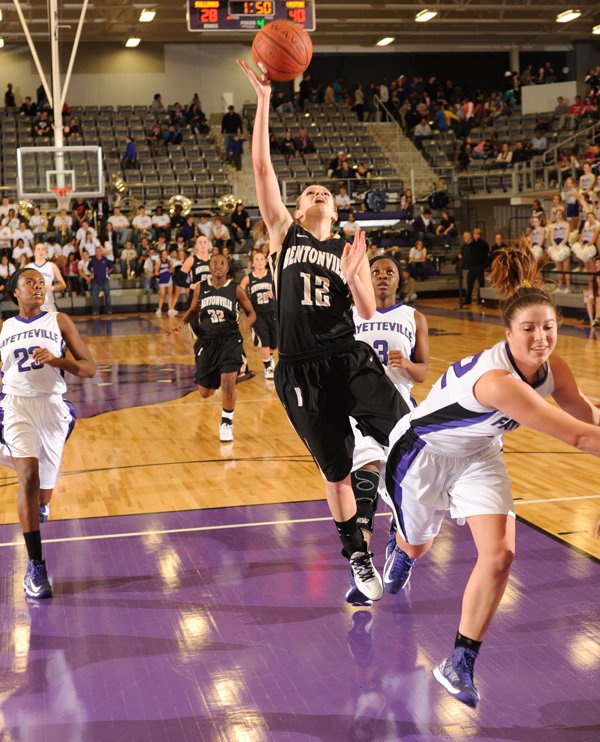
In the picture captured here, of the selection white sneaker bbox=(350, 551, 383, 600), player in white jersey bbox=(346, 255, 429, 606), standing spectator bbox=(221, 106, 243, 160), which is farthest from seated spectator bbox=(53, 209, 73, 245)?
white sneaker bbox=(350, 551, 383, 600)

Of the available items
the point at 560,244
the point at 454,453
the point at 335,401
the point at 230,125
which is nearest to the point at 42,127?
the point at 230,125

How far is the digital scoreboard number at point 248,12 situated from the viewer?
16266 millimetres

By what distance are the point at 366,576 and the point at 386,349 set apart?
50.0 inches

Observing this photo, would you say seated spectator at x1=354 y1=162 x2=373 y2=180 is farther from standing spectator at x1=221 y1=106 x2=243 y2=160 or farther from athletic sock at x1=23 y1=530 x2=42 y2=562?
athletic sock at x1=23 y1=530 x2=42 y2=562

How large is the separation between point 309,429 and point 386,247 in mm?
18231

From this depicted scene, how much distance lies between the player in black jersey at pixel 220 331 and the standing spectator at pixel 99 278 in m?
11.7

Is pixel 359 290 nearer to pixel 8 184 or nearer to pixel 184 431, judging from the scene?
pixel 184 431

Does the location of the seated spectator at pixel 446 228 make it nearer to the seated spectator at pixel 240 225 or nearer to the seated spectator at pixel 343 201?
the seated spectator at pixel 343 201

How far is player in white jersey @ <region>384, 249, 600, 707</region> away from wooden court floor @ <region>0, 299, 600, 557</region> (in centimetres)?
177

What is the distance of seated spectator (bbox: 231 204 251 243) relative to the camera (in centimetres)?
2208

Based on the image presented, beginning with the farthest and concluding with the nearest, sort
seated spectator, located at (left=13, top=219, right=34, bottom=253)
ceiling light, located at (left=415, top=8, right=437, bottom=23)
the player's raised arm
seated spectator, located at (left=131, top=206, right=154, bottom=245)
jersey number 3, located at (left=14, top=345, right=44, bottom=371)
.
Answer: ceiling light, located at (left=415, top=8, right=437, bottom=23) → seated spectator, located at (left=131, top=206, right=154, bottom=245) → seated spectator, located at (left=13, top=219, right=34, bottom=253) → jersey number 3, located at (left=14, top=345, right=44, bottom=371) → the player's raised arm

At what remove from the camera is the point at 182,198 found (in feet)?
72.5

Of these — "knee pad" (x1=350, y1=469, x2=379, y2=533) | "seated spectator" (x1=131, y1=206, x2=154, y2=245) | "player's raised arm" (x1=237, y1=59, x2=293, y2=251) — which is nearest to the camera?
"player's raised arm" (x1=237, y1=59, x2=293, y2=251)

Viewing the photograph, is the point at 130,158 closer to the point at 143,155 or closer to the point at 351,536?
the point at 143,155
